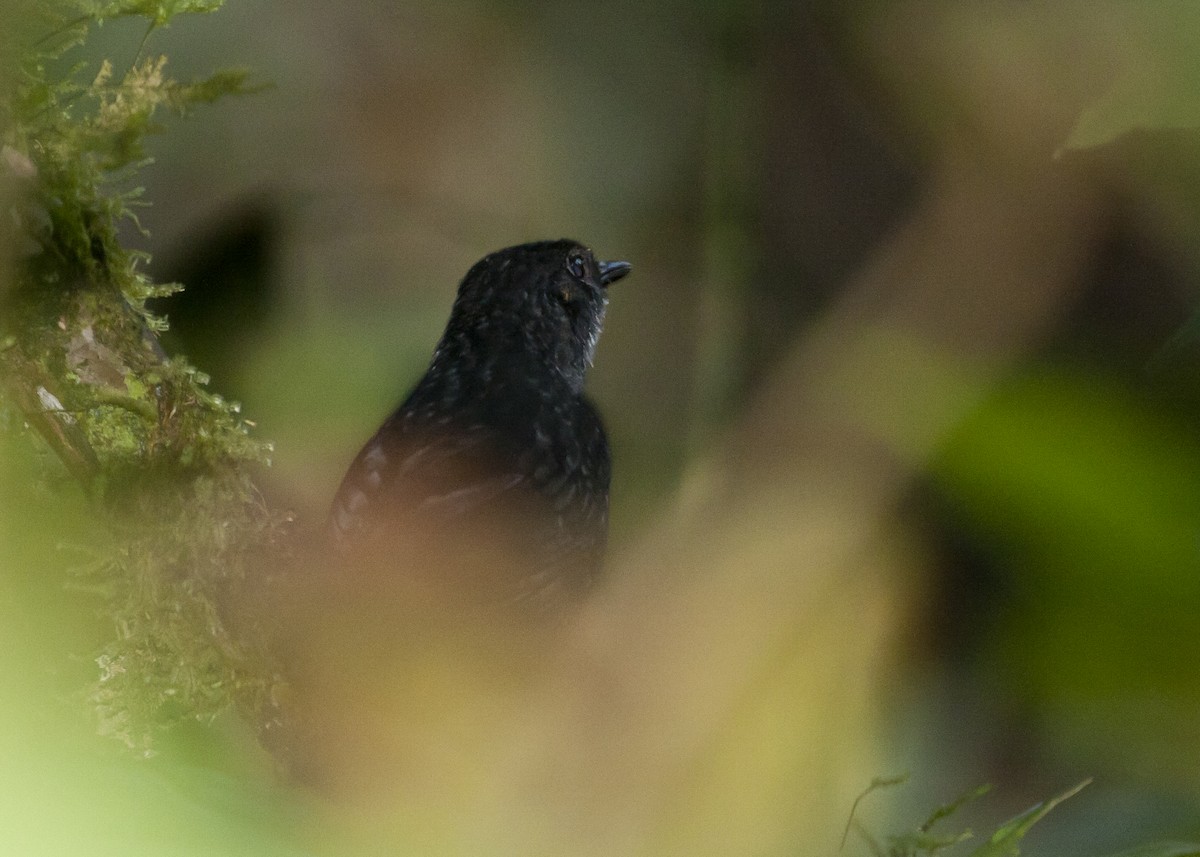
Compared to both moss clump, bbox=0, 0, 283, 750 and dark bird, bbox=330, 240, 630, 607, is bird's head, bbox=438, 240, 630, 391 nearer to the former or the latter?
dark bird, bbox=330, 240, 630, 607

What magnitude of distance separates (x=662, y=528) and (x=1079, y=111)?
2408 mm

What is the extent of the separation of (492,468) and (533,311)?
1.12m

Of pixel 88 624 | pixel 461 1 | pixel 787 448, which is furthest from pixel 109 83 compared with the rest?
pixel 461 1

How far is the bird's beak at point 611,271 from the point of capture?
485cm

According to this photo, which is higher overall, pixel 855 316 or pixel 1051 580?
pixel 855 316

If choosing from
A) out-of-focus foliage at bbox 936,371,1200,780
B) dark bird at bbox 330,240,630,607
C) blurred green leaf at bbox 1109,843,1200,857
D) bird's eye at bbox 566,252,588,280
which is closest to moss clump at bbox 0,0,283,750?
dark bird at bbox 330,240,630,607

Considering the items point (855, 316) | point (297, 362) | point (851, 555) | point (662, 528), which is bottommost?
point (851, 555)

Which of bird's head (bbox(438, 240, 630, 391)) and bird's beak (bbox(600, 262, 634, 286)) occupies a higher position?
bird's beak (bbox(600, 262, 634, 286))

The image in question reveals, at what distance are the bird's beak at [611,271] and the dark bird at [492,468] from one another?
460mm

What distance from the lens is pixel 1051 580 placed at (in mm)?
3434

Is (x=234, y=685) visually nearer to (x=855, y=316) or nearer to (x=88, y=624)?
(x=88, y=624)

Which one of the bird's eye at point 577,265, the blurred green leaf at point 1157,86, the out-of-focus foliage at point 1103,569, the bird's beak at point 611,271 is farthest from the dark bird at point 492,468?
the blurred green leaf at point 1157,86

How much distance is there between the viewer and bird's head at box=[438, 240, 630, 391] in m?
4.09

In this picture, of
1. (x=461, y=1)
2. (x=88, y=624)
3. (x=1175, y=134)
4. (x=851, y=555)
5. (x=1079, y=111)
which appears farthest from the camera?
(x=461, y=1)
